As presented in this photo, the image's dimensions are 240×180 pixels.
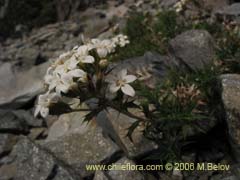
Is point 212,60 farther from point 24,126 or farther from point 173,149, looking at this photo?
point 24,126

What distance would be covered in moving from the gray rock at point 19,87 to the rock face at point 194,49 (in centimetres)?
215

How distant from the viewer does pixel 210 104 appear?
17.5 feet

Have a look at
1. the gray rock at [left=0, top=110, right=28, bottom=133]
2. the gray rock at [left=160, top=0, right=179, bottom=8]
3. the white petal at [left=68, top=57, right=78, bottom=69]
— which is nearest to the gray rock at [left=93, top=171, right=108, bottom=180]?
the white petal at [left=68, top=57, right=78, bottom=69]

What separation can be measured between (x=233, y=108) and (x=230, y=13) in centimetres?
317

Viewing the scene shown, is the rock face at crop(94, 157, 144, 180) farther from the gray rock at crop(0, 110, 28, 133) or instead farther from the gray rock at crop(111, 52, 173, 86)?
the gray rock at crop(0, 110, 28, 133)

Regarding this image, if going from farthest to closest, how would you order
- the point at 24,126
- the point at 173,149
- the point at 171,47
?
the point at 24,126 < the point at 171,47 < the point at 173,149

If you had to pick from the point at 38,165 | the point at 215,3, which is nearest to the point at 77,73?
the point at 38,165

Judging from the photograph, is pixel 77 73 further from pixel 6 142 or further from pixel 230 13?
pixel 230 13

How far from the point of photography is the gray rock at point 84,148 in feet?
17.7

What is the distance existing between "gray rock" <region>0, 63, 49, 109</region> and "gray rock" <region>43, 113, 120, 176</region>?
1.77 meters

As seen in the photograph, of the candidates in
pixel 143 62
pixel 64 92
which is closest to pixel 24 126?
pixel 143 62

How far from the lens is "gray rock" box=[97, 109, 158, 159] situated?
5.26 metres

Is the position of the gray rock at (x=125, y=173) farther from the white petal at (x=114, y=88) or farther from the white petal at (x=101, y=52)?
the white petal at (x=101, y=52)

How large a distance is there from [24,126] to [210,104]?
10.8 feet
